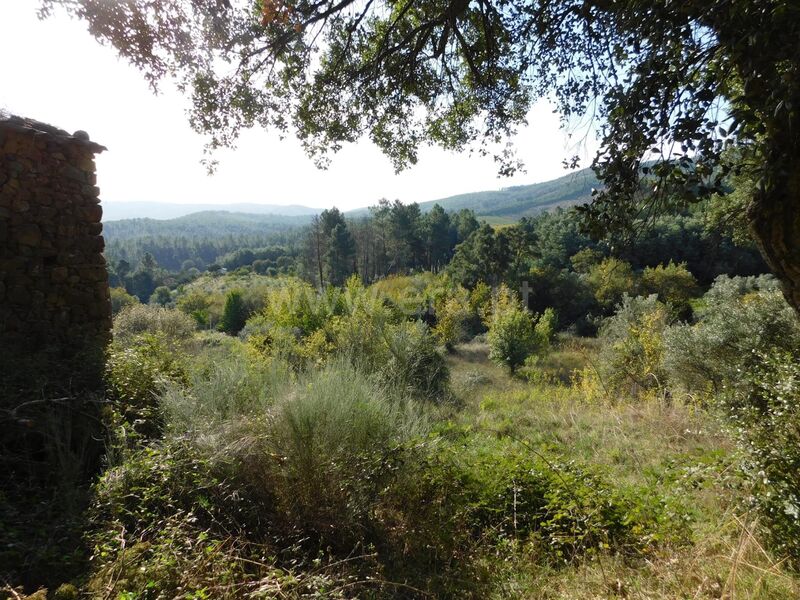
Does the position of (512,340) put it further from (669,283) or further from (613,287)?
(669,283)

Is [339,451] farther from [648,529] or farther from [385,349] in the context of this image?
[385,349]

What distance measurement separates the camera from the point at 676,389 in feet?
25.3

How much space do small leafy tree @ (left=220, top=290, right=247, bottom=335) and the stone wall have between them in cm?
2007

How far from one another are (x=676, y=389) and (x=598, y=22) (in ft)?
23.4

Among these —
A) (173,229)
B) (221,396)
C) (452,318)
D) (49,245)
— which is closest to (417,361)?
(221,396)

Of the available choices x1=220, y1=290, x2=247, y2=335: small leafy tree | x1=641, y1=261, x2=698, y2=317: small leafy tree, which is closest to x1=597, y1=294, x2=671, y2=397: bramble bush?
x1=641, y1=261, x2=698, y2=317: small leafy tree

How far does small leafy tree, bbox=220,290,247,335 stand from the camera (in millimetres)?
23891

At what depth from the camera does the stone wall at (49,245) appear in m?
4.02

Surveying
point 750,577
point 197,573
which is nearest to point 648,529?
point 750,577

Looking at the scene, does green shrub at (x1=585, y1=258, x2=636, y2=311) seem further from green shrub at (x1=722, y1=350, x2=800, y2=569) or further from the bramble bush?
green shrub at (x1=722, y1=350, x2=800, y2=569)

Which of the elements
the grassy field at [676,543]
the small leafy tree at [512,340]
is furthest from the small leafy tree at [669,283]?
the grassy field at [676,543]

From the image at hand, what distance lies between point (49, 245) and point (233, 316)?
20.8 meters

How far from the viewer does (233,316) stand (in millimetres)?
24031

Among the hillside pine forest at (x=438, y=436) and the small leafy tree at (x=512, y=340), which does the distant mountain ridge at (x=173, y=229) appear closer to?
the small leafy tree at (x=512, y=340)
